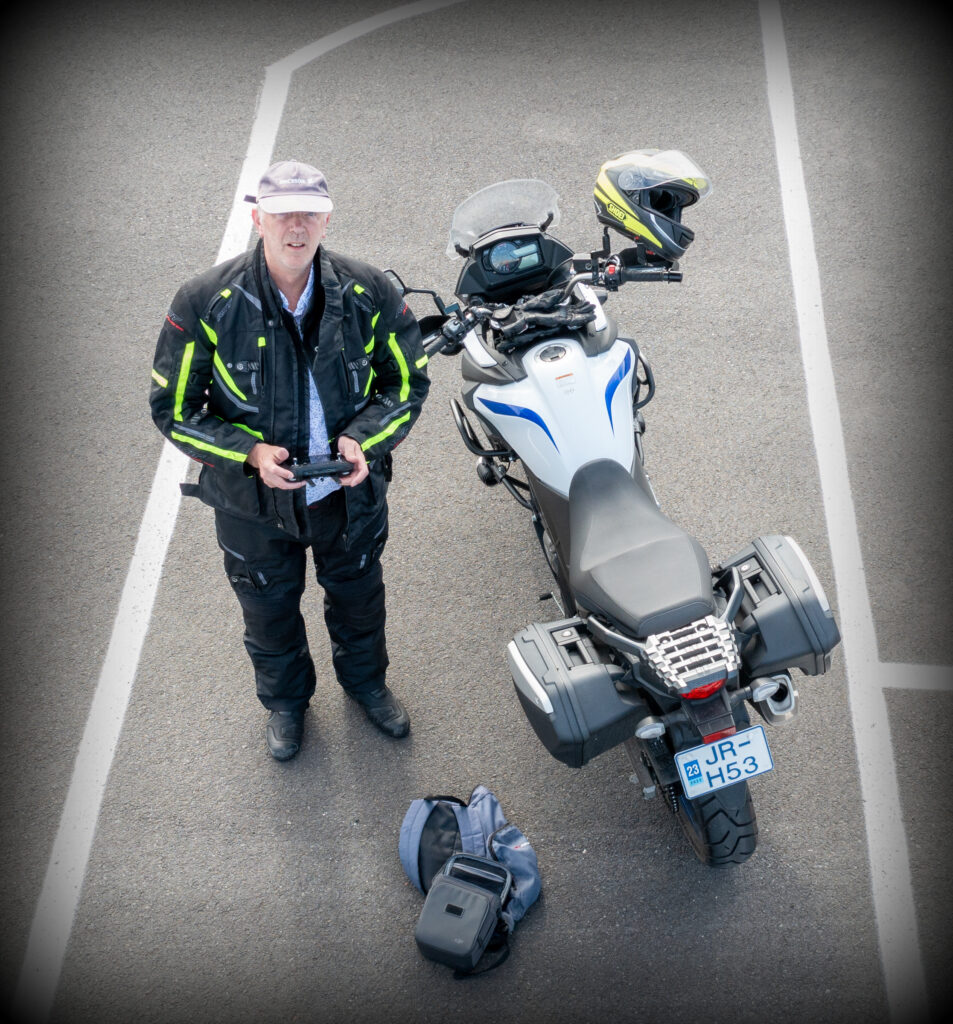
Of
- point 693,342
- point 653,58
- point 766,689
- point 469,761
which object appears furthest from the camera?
point 653,58

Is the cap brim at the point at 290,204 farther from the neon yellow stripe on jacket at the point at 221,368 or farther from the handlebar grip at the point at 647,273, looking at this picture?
the handlebar grip at the point at 647,273

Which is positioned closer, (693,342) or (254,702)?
(254,702)

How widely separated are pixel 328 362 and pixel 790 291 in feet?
11.8

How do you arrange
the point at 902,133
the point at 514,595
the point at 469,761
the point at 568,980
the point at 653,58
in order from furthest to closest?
1. the point at 653,58
2. the point at 902,133
3. the point at 514,595
4. the point at 469,761
5. the point at 568,980

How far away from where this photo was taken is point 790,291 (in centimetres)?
602

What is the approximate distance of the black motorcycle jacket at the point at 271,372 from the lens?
10.8 ft

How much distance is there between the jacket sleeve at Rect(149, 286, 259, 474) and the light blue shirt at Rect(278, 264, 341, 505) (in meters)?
0.20

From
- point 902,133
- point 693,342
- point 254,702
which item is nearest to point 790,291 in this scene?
point 693,342

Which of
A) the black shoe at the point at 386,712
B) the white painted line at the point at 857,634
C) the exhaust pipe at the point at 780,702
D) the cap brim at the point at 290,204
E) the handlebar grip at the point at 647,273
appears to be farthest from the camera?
the black shoe at the point at 386,712

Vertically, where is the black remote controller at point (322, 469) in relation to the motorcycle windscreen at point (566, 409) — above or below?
above

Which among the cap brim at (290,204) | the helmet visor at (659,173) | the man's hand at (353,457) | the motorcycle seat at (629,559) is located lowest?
the motorcycle seat at (629,559)

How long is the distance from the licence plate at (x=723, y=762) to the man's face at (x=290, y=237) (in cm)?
197

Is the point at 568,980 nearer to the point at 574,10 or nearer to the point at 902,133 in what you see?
the point at 902,133

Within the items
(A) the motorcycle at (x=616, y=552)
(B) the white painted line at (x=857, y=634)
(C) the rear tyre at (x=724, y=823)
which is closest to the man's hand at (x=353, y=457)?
(A) the motorcycle at (x=616, y=552)
